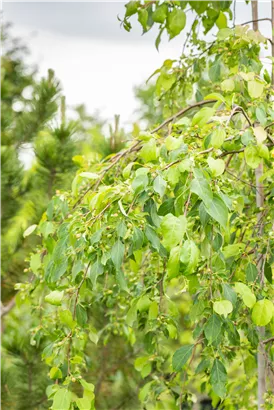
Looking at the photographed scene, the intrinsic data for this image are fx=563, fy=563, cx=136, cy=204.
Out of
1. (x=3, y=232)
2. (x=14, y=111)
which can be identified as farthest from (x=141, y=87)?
(x=3, y=232)

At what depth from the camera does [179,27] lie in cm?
155

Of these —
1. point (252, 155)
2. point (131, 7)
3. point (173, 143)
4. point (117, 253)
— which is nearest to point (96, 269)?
point (117, 253)

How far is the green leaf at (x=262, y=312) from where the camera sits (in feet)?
3.62

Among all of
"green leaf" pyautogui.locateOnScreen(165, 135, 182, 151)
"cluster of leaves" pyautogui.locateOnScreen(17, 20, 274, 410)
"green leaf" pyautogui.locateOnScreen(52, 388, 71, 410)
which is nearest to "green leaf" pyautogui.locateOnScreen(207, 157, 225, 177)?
"cluster of leaves" pyautogui.locateOnScreen(17, 20, 274, 410)

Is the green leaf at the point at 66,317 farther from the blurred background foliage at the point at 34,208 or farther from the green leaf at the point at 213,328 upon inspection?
the blurred background foliage at the point at 34,208

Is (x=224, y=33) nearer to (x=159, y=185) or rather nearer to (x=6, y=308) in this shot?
(x=159, y=185)

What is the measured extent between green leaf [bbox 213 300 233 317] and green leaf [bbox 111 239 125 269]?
20 centimetres

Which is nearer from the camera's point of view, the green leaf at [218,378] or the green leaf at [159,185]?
the green leaf at [159,185]

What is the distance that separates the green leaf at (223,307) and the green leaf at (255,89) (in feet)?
1.58

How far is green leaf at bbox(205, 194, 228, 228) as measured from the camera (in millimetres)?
955

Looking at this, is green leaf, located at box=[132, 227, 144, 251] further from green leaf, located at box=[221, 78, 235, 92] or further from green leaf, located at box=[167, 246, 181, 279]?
green leaf, located at box=[221, 78, 235, 92]

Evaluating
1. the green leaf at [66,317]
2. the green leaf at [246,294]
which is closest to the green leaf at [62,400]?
the green leaf at [66,317]

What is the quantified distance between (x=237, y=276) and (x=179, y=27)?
694 mm

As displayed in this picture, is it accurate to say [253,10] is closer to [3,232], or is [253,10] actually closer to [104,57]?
[3,232]
